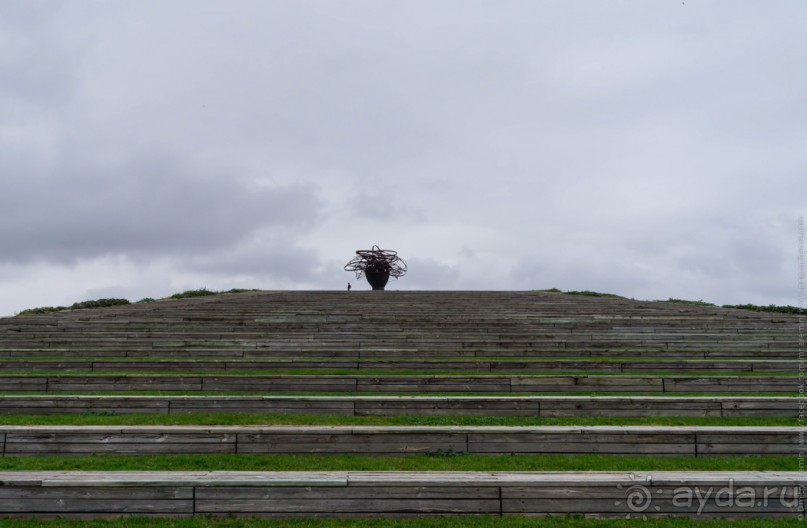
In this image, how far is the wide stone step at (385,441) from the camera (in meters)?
6.46

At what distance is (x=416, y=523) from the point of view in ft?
16.8

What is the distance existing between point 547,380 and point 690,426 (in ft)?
7.37

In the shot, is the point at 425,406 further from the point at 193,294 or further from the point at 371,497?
the point at 193,294

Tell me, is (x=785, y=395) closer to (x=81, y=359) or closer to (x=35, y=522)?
(x=35, y=522)

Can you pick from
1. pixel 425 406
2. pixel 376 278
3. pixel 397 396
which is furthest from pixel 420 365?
pixel 376 278

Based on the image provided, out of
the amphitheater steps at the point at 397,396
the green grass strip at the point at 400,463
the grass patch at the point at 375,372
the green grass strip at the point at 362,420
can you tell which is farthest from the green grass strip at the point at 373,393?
the green grass strip at the point at 400,463

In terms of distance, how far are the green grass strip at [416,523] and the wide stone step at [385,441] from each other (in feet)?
4.17

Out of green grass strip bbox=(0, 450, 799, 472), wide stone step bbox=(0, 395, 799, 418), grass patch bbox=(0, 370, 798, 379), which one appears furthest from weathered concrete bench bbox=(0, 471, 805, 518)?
grass patch bbox=(0, 370, 798, 379)

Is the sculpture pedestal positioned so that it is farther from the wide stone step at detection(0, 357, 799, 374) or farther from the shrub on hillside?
the wide stone step at detection(0, 357, 799, 374)

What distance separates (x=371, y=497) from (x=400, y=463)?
87cm

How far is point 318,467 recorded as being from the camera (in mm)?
5938

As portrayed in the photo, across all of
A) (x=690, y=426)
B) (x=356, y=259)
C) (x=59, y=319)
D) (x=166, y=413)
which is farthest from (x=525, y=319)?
(x=356, y=259)

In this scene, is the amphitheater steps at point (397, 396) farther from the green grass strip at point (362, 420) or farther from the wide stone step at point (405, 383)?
the green grass strip at point (362, 420)

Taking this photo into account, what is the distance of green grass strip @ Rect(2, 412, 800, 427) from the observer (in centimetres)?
718
